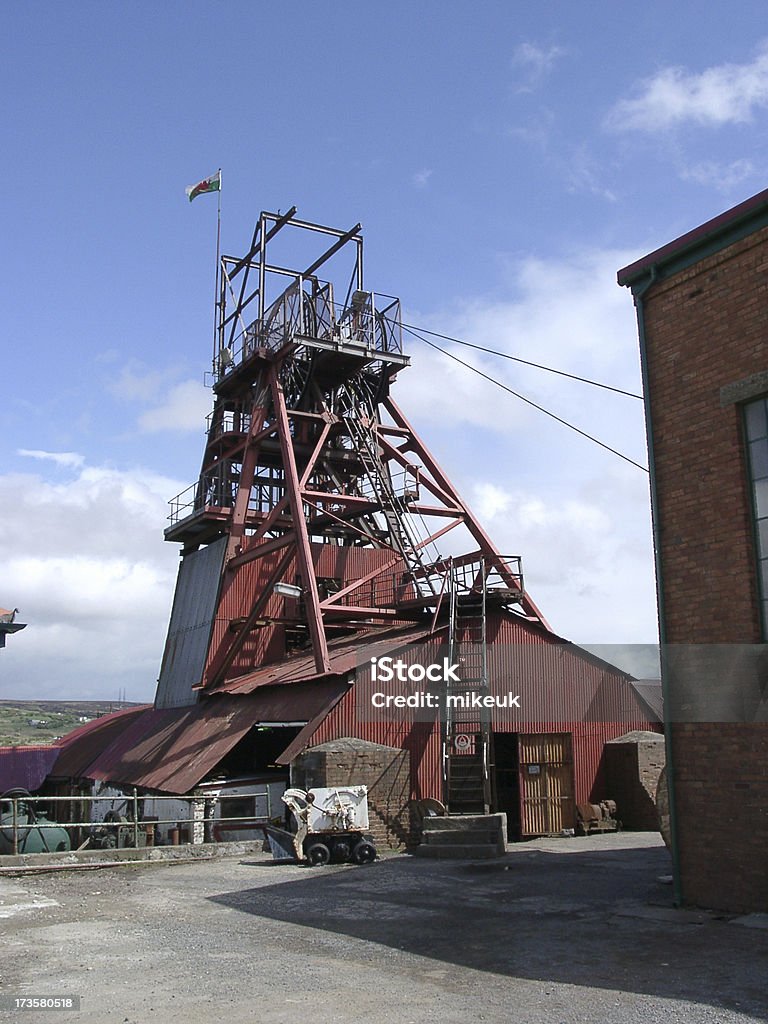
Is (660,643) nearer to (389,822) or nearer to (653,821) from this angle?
(389,822)

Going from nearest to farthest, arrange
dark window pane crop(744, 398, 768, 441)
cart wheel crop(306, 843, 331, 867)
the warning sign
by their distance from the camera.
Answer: dark window pane crop(744, 398, 768, 441) < cart wheel crop(306, 843, 331, 867) < the warning sign

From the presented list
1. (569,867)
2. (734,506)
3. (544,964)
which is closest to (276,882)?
(569,867)

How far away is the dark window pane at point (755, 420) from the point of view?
434 inches

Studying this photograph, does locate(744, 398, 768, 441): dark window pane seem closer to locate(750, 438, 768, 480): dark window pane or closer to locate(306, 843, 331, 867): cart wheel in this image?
locate(750, 438, 768, 480): dark window pane

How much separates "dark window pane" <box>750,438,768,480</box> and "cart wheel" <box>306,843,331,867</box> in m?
9.93

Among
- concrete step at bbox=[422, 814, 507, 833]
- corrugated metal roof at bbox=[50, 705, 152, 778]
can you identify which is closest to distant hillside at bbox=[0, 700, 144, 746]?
corrugated metal roof at bbox=[50, 705, 152, 778]

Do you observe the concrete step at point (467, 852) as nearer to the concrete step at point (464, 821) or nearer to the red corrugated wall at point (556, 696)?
the concrete step at point (464, 821)

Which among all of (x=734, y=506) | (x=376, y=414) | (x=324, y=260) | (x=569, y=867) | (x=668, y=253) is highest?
(x=324, y=260)

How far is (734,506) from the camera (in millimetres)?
11055

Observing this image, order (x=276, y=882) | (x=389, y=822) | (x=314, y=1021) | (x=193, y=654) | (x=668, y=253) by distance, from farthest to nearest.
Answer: (x=193, y=654) < (x=389, y=822) < (x=276, y=882) < (x=668, y=253) < (x=314, y=1021)

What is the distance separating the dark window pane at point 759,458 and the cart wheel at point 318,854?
9925mm

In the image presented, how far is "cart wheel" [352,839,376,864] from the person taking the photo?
16.8 metres

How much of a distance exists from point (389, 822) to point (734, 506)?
11074 mm

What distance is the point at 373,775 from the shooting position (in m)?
19.3
